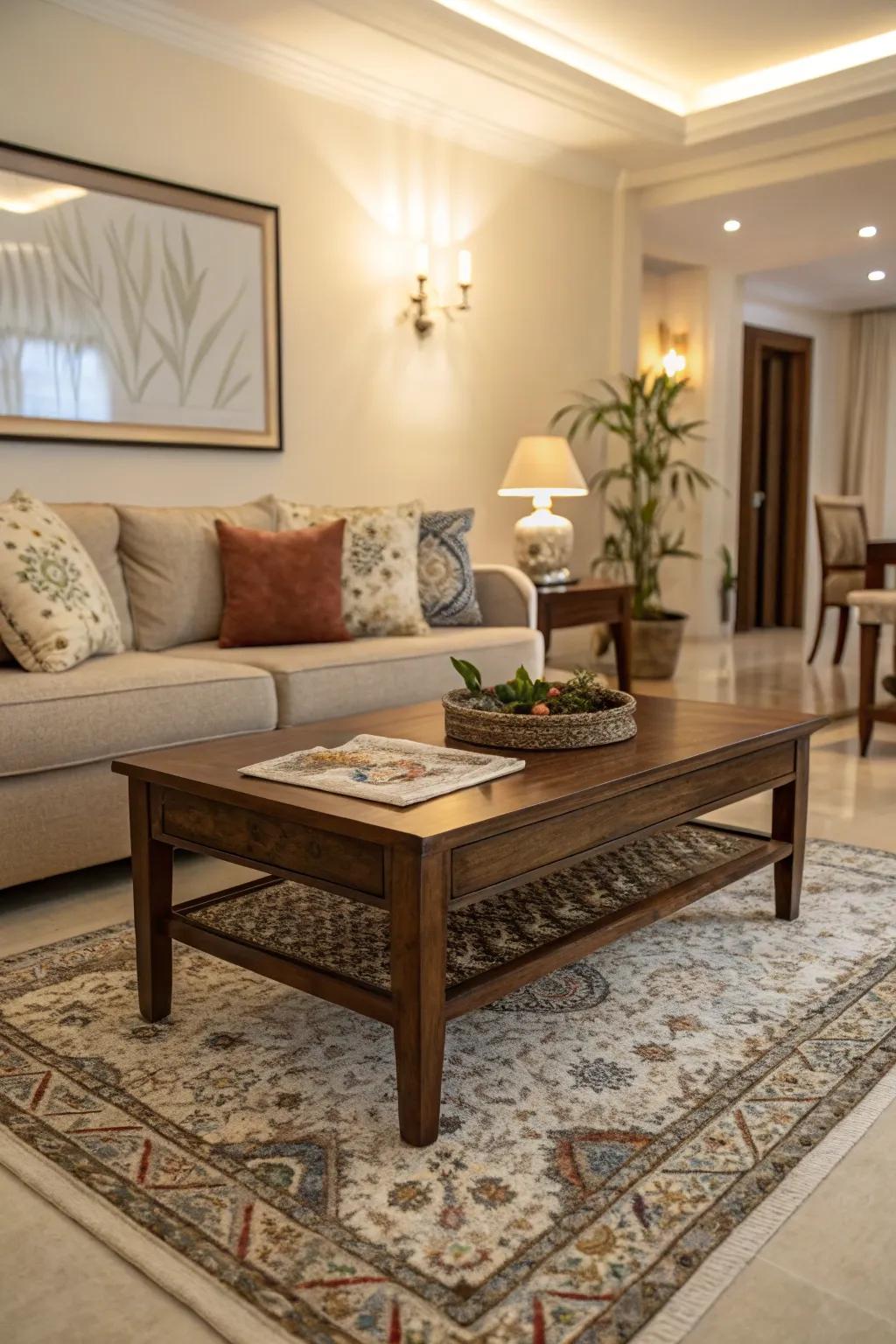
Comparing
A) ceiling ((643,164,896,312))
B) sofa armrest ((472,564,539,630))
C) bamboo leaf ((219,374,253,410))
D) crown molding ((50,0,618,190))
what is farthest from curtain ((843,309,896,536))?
bamboo leaf ((219,374,253,410))

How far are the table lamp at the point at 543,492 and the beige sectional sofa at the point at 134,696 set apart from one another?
3.44ft

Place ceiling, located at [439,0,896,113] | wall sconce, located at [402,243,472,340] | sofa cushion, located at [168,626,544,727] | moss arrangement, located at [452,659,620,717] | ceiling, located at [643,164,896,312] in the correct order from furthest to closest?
ceiling, located at [643,164,896,312] → wall sconce, located at [402,243,472,340] → ceiling, located at [439,0,896,113] → sofa cushion, located at [168,626,544,727] → moss arrangement, located at [452,659,620,717]

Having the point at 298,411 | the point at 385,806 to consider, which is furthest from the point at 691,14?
the point at 385,806

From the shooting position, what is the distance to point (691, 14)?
4.17m

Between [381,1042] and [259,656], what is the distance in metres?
1.49

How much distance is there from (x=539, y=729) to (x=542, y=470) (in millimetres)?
2954

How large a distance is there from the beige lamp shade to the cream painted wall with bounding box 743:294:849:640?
13.2 feet

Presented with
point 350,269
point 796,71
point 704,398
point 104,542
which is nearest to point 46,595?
point 104,542

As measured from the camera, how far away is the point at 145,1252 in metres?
1.25

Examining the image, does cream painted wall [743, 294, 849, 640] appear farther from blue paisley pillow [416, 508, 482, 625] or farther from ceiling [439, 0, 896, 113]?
blue paisley pillow [416, 508, 482, 625]

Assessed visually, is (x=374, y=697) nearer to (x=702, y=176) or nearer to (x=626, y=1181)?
(x=626, y=1181)

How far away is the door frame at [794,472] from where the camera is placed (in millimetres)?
7805

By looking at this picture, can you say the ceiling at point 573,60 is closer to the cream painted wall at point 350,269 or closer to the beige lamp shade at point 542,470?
the cream painted wall at point 350,269

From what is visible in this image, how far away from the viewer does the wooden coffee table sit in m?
1.44
